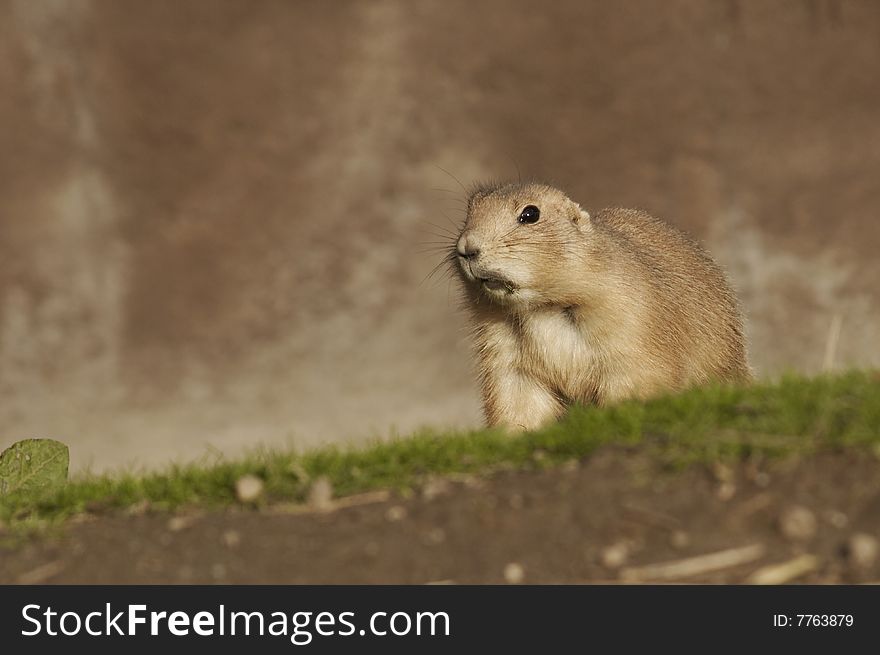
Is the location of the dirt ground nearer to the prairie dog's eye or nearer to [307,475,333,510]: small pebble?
[307,475,333,510]: small pebble

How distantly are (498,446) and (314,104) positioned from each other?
9.55 metres

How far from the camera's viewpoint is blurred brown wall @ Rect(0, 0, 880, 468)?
43.4 ft

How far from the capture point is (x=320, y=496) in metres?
4.34

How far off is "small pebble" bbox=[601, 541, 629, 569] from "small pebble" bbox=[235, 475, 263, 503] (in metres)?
1.33

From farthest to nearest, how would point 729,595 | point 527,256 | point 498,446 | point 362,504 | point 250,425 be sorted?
point 250,425 → point 527,256 → point 498,446 → point 362,504 → point 729,595

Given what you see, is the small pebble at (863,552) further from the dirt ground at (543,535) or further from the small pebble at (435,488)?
the small pebble at (435,488)

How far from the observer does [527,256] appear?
5.99 meters

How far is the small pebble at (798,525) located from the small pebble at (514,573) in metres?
0.78

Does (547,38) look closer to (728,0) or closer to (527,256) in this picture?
(728,0)

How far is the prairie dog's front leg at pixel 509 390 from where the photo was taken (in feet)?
20.9

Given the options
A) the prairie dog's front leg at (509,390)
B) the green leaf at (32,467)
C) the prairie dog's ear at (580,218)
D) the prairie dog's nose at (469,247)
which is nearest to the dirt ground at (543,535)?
the green leaf at (32,467)

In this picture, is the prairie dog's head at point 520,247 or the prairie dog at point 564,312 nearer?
the prairie dog's head at point 520,247

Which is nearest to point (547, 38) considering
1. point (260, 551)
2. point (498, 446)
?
point (498, 446)

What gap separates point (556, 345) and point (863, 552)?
2.79 m
